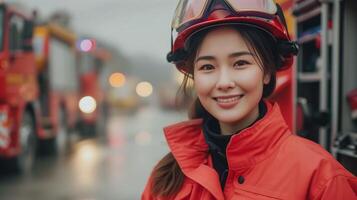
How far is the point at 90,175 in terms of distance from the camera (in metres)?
8.00

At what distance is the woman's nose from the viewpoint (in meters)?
1.65

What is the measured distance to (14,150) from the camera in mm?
7547

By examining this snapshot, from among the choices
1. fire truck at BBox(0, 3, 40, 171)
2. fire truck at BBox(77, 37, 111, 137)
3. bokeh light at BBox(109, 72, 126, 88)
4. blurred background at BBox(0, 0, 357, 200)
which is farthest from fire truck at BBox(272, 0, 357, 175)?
bokeh light at BBox(109, 72, 126, 88)

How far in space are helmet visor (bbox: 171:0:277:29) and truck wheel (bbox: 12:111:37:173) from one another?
6.46 meters

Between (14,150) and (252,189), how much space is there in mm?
6537

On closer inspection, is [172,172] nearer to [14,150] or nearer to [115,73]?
[14,150]

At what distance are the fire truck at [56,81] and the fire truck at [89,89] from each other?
47 centimetres

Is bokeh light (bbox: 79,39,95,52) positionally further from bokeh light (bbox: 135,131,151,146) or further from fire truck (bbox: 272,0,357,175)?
fire truck (bbox: 272,0,357,175)

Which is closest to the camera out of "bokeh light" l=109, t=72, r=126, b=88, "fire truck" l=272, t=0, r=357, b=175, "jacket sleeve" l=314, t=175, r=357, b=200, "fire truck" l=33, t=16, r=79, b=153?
"jacket sleeve" l=314, t=175, r=357, b=200

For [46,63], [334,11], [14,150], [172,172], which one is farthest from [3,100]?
[172,172]

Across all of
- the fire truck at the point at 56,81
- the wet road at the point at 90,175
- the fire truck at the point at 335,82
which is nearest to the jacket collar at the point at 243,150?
the fire truck at the point at 335,82

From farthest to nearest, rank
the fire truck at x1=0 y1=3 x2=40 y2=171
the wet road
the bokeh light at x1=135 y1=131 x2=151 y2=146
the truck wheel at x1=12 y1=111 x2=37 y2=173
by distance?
1. the bokeh light at x1=135 y1=131 x2=151 y2=146
2. the truck wheel at x1=12 y1=111 x2=37 y2=173
3. the fire truck at x1=0 y1=3 x2=40 y2=171
4. the wet road

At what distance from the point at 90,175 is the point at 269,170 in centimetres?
669

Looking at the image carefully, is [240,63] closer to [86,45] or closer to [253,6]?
[253,6]
